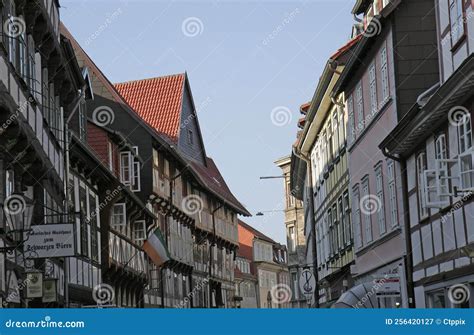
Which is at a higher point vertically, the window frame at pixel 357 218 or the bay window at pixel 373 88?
the bay window at pixel 373 88

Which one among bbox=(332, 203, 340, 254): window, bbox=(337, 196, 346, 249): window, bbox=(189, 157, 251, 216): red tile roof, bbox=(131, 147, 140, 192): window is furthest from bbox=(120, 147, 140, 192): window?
bbox=(189, 157, 251, 216): red tile roof

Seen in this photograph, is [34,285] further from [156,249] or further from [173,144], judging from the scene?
[173,144]

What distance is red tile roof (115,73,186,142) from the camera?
60531mm

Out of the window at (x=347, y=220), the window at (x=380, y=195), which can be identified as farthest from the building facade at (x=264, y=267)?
the window at (x=380, y=195)

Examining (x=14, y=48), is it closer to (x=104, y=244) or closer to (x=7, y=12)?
(x=7, y=12)

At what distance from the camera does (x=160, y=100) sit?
61.9 meters

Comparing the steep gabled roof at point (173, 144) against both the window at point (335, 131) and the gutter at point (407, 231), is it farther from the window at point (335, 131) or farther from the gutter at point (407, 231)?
the gutter at point (407, 231)

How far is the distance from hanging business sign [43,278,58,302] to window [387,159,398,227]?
8192mm

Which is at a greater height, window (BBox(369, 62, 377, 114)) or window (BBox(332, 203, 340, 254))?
window (BBox(369, 62, 377, 114))

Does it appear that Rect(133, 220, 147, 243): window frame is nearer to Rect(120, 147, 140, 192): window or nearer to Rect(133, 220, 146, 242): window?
Rect(133, 220, 146, 242): window

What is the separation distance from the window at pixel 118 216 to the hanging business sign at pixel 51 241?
63.6 feet

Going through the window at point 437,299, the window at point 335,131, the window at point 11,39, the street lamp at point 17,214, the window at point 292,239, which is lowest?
the window at point 437,299

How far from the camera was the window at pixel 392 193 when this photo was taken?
80.7 ft

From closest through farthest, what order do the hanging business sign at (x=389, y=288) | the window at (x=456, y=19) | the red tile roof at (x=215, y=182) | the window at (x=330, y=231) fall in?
the window at (x=456, y=19) < the hanging business sign at (x=389, y=288) < the window at (x=330, y=231) < the red tile roof at (x=215, y=182)
